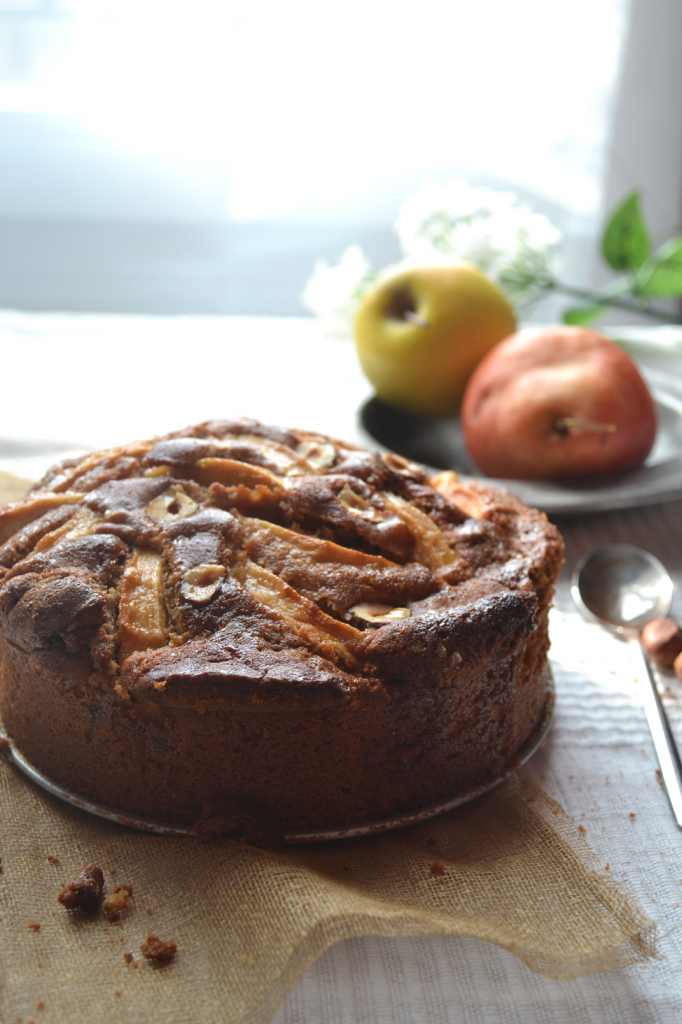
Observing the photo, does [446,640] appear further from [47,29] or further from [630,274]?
[47,29]

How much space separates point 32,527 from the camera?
100 centimetres

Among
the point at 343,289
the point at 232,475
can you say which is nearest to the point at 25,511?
the point at 232,475

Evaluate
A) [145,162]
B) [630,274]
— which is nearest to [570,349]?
[630,274]

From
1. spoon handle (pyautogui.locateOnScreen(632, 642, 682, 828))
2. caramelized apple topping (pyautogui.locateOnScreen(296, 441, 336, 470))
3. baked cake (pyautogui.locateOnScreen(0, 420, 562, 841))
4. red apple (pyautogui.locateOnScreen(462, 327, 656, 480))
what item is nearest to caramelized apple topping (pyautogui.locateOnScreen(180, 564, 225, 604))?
baked cake (pyautogui.locateOnScreen(0, 420, 562, 841))

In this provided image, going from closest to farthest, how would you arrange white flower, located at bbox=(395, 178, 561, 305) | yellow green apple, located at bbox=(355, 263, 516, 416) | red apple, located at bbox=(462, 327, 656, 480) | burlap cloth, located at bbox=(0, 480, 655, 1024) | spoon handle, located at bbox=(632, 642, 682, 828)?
1. burlap cloth, located at bbox=(0, 480, 655, 1024)
2. spoon handle, located at bbox=(632, 642, 682, 828)
3. red apple, located at bbox=(462, 327, 656, 480)
4. yellow green apple, located at bbox=(355, 263, 516, 416)
5. white flower, located at bbox=(395, 178, 561, 305)

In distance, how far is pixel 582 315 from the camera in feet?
6.37

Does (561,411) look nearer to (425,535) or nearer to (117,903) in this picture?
(425,535)

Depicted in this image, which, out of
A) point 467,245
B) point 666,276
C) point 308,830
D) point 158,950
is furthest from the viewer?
point 467,245

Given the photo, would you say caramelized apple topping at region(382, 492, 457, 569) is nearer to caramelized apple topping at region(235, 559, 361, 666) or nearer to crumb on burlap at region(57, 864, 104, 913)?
caramelized apple topping at region(235, 559, 361, 666)

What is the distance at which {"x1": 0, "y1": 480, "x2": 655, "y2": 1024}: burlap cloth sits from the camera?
72 cm

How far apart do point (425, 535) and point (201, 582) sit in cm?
26

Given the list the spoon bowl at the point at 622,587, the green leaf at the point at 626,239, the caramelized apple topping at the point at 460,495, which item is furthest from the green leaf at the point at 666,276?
the caramelized apple topping at the point at 460,495

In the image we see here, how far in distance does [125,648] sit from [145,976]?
10.6 inches

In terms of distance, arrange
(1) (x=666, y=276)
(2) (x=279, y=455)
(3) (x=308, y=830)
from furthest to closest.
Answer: (1) (x=666, y=276) < (2) (x=279, y=455) < (3) (x=308, y=830)
